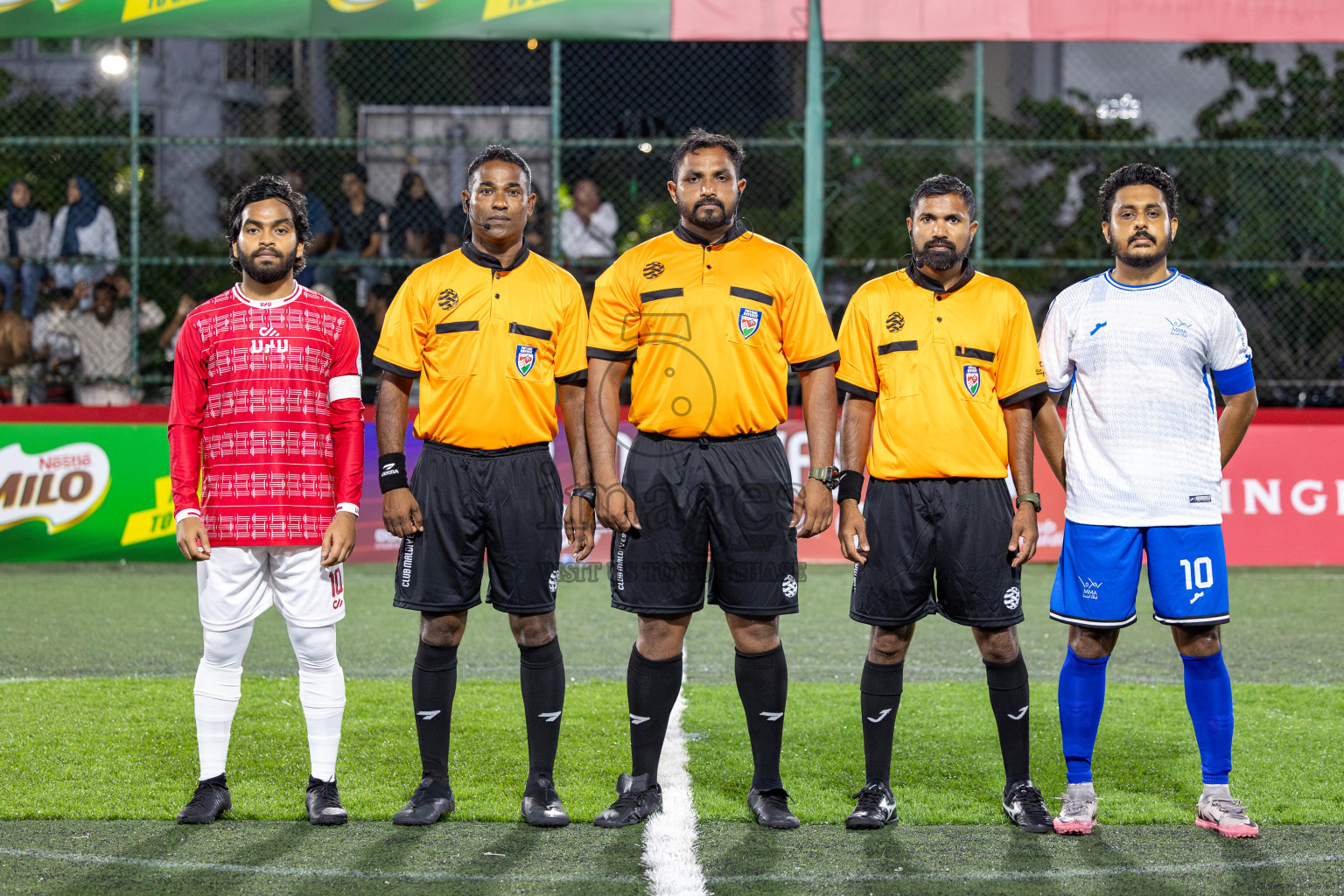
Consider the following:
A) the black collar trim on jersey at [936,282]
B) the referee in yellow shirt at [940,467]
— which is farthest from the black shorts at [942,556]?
the black collar trim on jersey at [936,282]

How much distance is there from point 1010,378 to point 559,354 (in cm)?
150

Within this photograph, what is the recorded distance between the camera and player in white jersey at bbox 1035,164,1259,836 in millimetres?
4285

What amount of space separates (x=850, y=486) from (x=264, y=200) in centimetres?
214

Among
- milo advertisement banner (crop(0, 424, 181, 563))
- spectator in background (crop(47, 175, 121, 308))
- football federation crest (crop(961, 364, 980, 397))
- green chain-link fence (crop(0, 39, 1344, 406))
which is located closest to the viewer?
football federation crest (crop(961, 364, 980, 397))

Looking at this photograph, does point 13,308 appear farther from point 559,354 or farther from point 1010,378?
point 1010,378

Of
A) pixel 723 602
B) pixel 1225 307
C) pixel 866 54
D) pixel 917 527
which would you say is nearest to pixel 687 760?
pixel 723 602

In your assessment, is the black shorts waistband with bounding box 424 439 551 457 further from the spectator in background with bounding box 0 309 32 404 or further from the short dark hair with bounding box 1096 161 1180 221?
the spectator in background with bounding box 0 309 32 404

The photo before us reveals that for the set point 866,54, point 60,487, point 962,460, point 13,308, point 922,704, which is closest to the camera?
point 962,460

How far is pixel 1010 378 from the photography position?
14.5 ft

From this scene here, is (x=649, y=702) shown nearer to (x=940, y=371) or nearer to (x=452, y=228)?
(x=940, y=371)

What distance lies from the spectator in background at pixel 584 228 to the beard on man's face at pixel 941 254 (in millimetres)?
7834

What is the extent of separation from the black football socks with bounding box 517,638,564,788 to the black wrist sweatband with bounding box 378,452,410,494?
692 mm

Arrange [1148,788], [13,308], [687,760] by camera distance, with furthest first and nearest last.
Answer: [13,308]
[687,760]
[1148,788]

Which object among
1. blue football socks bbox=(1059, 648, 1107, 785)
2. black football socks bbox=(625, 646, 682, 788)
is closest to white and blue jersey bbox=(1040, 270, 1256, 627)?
blue football socks bbox=(1059, 648, 1107, 785)
